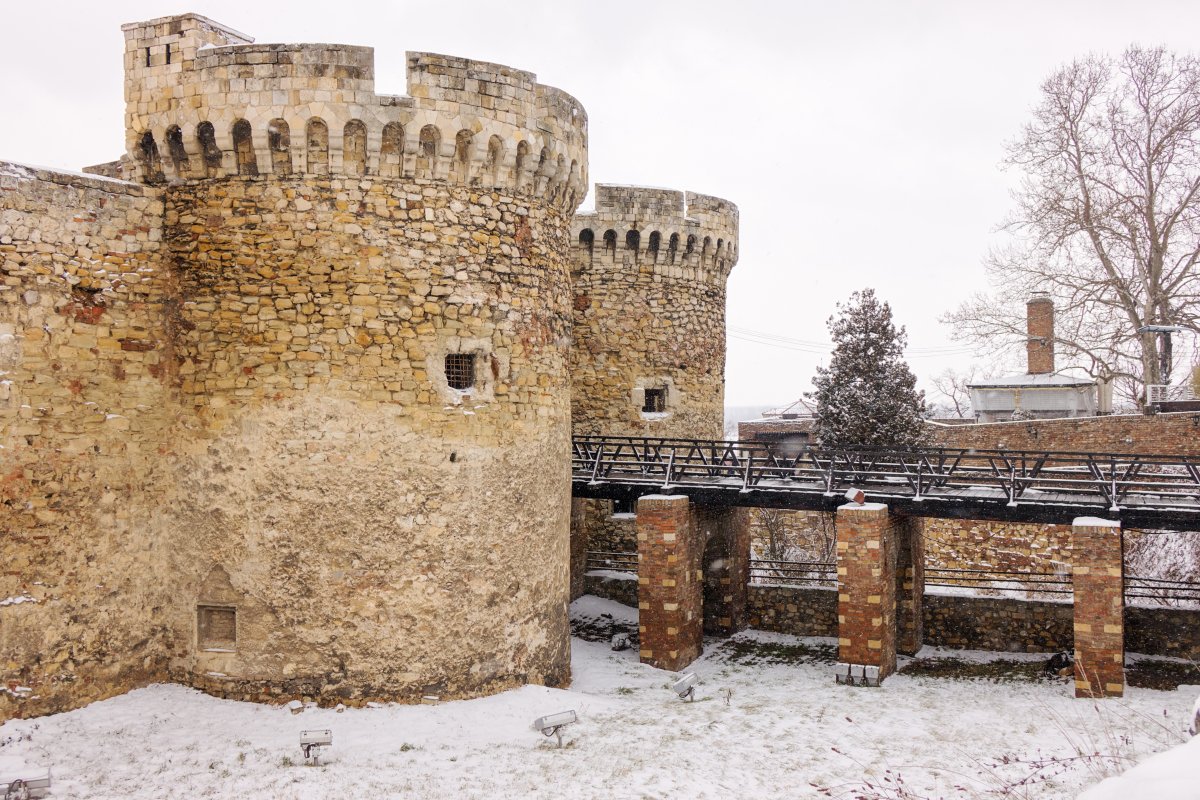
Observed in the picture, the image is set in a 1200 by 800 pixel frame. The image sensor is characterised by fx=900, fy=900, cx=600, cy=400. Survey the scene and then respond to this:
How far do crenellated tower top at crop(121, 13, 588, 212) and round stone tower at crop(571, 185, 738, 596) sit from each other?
25.0 feet

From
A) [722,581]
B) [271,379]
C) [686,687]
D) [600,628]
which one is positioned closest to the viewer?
[271,379]

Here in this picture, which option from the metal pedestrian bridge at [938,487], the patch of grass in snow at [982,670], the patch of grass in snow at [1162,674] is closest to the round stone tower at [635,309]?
the metal pedestrian bridge at [938,487]

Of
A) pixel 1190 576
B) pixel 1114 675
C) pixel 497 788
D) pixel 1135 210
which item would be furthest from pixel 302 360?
pixel 1135 210

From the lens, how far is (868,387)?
2352 cm

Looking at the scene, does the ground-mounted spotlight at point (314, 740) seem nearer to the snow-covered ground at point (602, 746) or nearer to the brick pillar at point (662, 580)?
the snow-covered ground at point (602, 746)

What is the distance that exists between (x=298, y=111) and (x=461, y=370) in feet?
11.1

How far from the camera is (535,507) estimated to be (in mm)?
11508

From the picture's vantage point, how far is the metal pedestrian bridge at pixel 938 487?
42.5ft

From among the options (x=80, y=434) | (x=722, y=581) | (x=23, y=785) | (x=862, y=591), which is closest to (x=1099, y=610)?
(x=862, y=591)

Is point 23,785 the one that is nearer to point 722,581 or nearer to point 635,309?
point 722,581

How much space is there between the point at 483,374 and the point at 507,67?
3.69 m

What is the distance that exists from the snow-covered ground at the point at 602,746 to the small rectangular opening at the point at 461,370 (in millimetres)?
3711

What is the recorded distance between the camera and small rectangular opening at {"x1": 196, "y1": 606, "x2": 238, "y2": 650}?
10250mm

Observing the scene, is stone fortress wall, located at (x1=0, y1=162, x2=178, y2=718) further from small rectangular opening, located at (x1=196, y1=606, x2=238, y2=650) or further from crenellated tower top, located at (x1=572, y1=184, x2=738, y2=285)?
crenellated tower top, located at (x1=572, y1=184, x2=738, y2=285)
